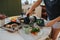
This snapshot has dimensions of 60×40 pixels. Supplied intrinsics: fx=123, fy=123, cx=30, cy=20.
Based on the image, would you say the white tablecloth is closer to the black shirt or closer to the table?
the table

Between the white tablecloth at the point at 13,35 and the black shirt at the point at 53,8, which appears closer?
the white tablecloth at the point at 13,35

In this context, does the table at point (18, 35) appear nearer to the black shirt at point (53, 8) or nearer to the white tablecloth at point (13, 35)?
the white tablecloth at point (13, 35)

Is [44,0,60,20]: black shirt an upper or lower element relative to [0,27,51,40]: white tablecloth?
upper

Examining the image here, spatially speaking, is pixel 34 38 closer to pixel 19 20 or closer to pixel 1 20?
pixel 19 20

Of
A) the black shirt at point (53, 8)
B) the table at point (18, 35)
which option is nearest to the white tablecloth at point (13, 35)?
the table at point (18, 35)

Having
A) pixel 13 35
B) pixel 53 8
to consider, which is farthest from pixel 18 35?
pixel 53 8

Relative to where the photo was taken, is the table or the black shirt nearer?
the table

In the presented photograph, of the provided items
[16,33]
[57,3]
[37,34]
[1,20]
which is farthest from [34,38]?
[57,3]

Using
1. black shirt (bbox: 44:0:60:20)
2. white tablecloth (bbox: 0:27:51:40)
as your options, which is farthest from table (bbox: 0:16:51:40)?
black shirt (bbox: 44:0:60:20)

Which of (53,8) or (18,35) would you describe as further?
(53,8)

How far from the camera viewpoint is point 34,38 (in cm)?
133

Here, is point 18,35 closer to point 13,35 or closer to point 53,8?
point 13,35

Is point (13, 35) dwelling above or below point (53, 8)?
below

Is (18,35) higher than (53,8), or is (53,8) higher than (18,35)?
(53,8)
